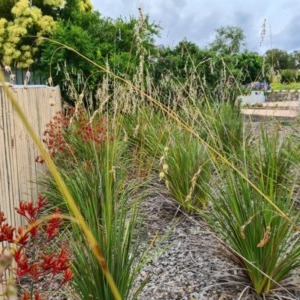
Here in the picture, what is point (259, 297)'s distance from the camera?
81.7 inches

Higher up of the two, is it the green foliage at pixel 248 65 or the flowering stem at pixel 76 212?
the green foliage at pixel 248 65

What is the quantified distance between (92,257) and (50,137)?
2.57m

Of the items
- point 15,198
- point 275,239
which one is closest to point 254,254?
point 275,239

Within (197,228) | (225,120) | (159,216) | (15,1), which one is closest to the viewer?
(197,228)

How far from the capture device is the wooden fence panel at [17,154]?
249 cm

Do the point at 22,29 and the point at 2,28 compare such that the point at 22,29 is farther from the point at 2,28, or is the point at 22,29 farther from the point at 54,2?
the point at 54,2

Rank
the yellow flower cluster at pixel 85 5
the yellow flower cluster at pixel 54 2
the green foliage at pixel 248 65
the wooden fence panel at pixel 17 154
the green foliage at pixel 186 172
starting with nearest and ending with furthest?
1. the wooden fence panel at pixel 17 154
2. the green foliage at pixel 186 172
3. the green foliage at pixel 248 65
4. the yellow flower cluster at pixel 54 2
5. the yellow flower cluster at pixel 85 5

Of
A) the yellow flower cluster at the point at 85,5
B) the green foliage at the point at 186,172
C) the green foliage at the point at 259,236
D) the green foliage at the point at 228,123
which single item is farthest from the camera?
the yellow flower cluster at the point at 85,5

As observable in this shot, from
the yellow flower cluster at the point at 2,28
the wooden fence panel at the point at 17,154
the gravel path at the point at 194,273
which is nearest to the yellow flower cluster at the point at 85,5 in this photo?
the yellow flower cluster at the point at 2,28

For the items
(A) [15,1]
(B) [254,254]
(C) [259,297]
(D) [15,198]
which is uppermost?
(A) [15,1]

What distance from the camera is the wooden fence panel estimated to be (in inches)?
98.0

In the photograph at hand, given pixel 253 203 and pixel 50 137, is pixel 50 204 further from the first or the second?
pixel 253 203

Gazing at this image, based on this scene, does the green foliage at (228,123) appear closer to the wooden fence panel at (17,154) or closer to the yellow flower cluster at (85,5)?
the wooden fence panel at (17,154)

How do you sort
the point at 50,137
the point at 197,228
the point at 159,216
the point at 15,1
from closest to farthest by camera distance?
the point at 197,228 → the point at 159,216 → the point at 50,137 → the point at 15,1
